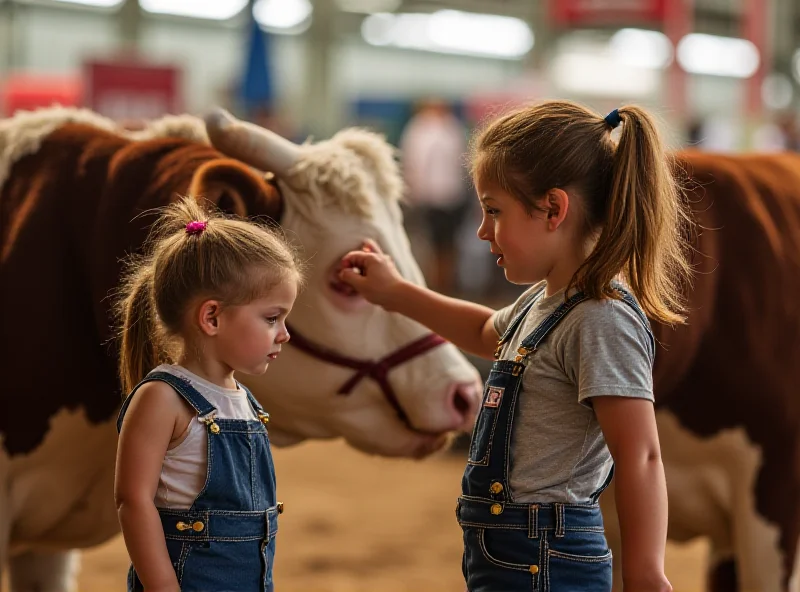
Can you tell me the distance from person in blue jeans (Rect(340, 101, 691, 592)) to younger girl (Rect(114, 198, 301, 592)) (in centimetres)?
36

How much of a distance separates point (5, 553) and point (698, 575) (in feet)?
11.1

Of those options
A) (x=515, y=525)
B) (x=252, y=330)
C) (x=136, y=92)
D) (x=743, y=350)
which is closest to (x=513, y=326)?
(x=515, y=525)

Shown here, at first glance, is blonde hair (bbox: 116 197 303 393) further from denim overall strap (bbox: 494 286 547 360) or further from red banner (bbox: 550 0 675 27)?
red banner (bbox: 550 0 675 27)

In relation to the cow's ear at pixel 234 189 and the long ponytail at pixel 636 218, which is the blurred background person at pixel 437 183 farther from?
the long ponytail at pixel 636 218

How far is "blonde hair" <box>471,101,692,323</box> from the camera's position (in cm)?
183

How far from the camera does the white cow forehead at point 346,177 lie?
108 inches

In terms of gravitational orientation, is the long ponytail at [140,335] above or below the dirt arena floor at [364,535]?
above

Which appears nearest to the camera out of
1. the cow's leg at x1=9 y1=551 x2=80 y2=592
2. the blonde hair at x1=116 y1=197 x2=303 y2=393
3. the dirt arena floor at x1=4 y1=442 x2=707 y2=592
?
the blonde hair at x1=116 y1=197 x2=303 y2=393

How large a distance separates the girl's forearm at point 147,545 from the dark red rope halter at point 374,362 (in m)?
1.00

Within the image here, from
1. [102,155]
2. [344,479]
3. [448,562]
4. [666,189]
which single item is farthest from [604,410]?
[344,479]

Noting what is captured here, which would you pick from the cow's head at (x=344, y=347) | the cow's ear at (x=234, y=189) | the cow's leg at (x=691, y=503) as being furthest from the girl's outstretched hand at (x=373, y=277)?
the cow's leg at (x=691, y=503)

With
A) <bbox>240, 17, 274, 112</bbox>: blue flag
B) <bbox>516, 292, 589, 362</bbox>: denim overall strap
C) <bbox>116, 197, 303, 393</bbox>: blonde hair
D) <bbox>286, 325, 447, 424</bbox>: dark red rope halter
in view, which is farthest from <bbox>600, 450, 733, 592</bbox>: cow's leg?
<bbox>240, 17, 274, 112</bbox>: blue flag

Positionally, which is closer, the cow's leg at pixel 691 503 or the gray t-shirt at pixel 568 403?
the gray t-shirt at pixel 568 403

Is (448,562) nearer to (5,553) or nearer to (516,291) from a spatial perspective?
(5,553)
